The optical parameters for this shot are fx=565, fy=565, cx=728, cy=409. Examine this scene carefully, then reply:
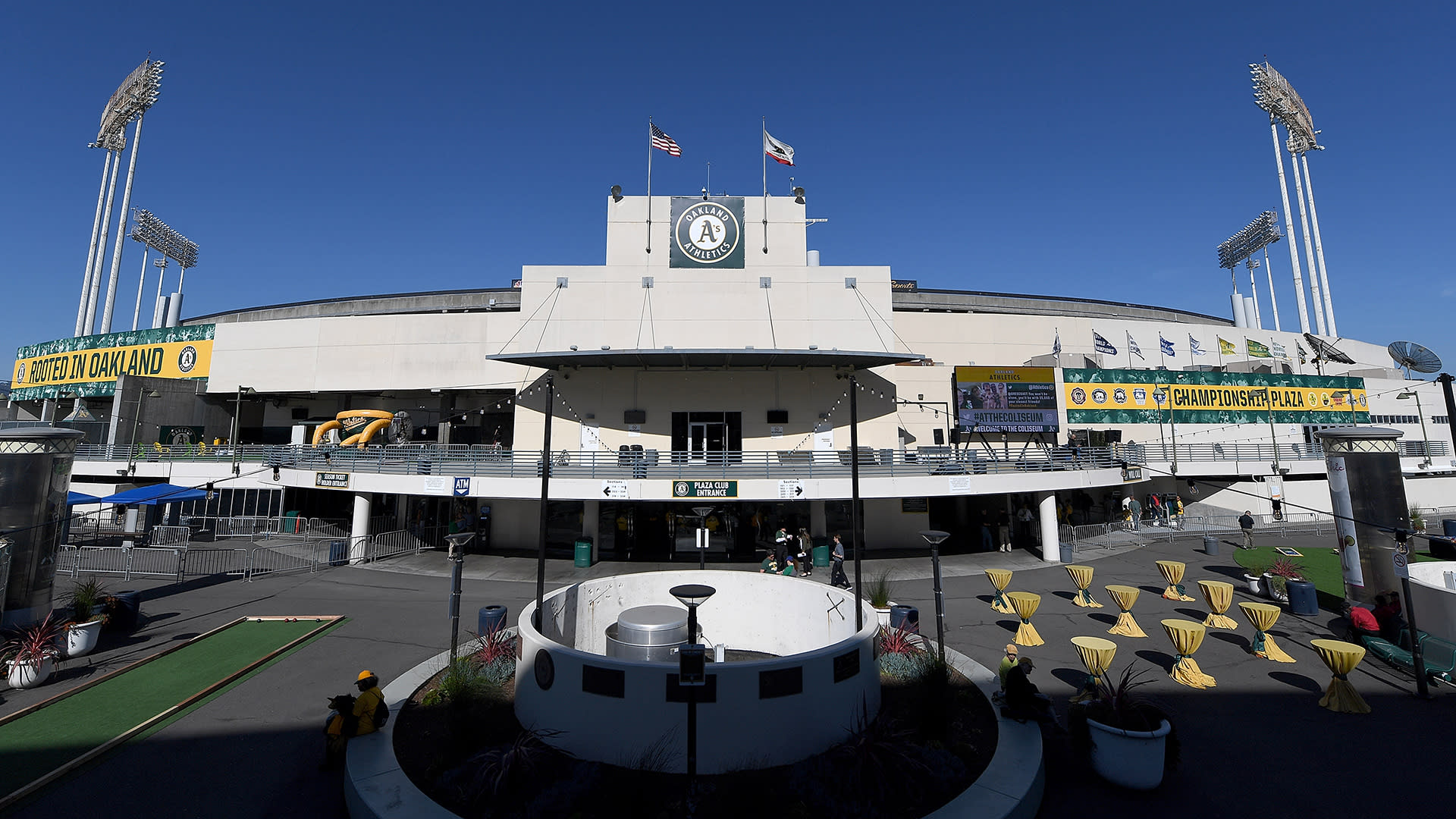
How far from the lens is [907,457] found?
24219 millimetres

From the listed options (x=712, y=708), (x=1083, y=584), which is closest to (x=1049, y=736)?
(x=712, y=708)

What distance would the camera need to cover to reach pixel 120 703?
1002cm

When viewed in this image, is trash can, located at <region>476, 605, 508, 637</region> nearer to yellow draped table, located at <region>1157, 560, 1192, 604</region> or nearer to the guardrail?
the guardrail

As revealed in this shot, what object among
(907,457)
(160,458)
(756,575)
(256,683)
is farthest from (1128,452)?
(160,458)

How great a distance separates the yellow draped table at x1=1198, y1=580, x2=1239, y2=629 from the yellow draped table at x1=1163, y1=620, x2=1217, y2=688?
3.43 meters

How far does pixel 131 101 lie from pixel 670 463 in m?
67.3

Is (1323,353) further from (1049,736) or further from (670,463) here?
(1049,736)

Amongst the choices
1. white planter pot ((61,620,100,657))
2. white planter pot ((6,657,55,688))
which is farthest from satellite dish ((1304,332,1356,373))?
white planter pot ((6,657,55,688))

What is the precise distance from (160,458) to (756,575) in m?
35.5

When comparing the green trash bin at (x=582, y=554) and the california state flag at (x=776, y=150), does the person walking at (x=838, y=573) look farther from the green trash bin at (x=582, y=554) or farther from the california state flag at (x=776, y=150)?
the california state flag at (x=776, y=150)

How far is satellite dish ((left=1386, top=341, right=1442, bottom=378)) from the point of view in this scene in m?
44.2

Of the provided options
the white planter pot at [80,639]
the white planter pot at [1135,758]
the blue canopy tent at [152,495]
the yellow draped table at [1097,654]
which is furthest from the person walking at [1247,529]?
the blue canopy tent at [152,495]

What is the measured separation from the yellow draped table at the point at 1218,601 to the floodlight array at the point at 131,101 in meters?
83.3

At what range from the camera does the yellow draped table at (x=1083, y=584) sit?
16.5m
